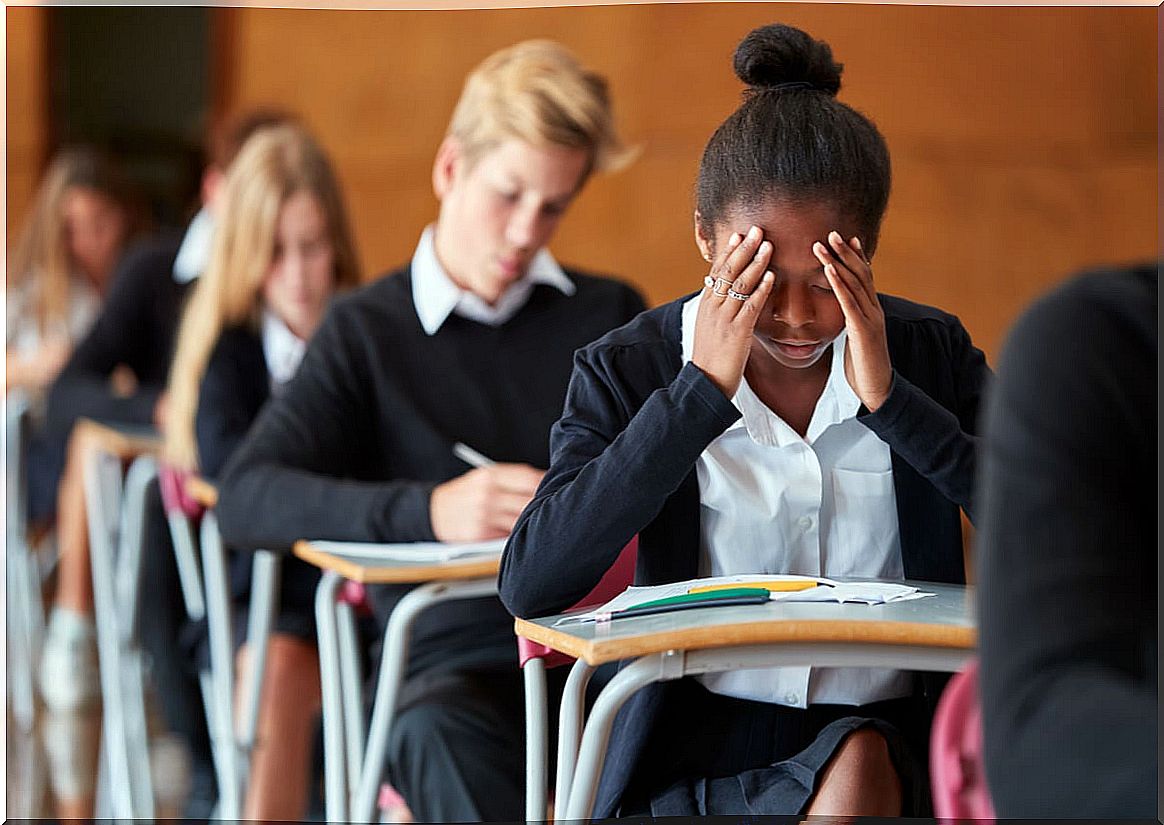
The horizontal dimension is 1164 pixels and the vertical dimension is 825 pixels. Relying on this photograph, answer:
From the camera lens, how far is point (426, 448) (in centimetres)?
181

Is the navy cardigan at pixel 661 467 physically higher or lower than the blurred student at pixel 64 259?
lower

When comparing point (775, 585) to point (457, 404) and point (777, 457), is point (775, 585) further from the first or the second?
point (457, 404)

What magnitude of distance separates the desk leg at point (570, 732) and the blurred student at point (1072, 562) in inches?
20.0

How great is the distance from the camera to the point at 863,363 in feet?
3.83

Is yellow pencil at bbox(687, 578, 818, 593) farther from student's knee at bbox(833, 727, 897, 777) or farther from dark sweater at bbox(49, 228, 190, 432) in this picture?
dark sweater at bbox(49, 228, 190, 432)

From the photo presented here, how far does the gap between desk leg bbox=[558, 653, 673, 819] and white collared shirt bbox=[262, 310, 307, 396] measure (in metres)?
1.44

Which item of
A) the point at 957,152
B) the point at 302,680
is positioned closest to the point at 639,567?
the point at 957,152

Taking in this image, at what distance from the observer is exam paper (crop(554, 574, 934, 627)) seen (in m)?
1.16

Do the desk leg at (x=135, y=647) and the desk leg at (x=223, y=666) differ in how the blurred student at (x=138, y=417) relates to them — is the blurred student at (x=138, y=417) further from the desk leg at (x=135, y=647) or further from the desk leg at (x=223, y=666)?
the desk leg at (x=223, y=666)

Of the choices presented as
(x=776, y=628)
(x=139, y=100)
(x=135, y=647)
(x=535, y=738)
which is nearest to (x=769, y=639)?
(x=776, y=628)

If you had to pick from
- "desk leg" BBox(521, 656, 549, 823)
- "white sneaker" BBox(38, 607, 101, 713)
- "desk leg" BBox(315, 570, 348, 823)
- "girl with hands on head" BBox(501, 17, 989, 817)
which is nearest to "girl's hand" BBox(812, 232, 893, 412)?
"girl with hands on head" BBox(501, 17, 989, 817)

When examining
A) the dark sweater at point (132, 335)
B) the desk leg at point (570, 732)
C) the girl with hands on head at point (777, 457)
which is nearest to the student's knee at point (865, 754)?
the girl with hands on head at point (777, 457)

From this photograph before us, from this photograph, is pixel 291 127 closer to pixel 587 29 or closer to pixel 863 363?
pixel 587 29

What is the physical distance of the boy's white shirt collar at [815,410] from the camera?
118 centimetres
